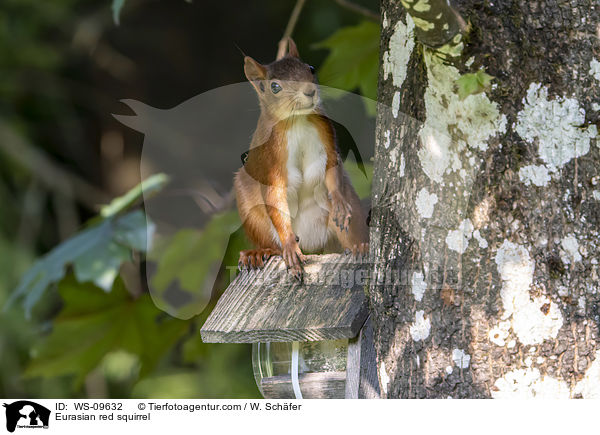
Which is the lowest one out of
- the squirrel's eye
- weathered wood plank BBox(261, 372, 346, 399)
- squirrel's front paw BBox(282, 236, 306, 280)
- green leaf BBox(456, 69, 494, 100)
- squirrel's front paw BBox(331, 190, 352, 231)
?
weathered wood plank BBox(261, 372, 346, 399)

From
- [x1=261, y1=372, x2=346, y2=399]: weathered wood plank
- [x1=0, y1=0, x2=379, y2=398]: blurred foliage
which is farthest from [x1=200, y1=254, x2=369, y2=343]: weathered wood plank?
[x1=0, y1=0, x2=379, y2=398]: blurred foliage

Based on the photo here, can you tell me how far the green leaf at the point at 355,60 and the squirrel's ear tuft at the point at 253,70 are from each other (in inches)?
25.2

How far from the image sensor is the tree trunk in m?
1.00

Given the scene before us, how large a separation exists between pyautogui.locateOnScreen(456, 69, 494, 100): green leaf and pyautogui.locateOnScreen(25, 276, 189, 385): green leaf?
1.33 metres

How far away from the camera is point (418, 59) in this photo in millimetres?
1104

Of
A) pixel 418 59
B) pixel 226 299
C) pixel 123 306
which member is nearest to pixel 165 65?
pixel 123 306

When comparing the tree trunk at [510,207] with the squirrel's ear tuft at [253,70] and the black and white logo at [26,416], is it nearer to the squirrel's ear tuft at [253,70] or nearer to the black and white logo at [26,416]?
the squirrel's ear tuft at [253,70]

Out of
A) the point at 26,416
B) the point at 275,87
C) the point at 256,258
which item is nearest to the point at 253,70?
the point at 275,87

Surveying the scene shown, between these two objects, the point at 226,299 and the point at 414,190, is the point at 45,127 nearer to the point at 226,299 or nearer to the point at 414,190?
the point at 226,299

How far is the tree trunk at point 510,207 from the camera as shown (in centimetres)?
100

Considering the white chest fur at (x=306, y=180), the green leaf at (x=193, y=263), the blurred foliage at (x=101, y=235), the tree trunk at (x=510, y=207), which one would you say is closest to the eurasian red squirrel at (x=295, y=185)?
the white chest fur at (x=306, y=180)

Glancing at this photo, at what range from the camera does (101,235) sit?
6.03ft

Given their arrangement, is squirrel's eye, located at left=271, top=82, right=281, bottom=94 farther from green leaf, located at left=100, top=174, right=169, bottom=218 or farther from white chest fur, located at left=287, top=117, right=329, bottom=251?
green leaf, located at left=100, top=174, right=169, bottom=218

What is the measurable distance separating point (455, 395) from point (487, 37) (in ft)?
1.73
